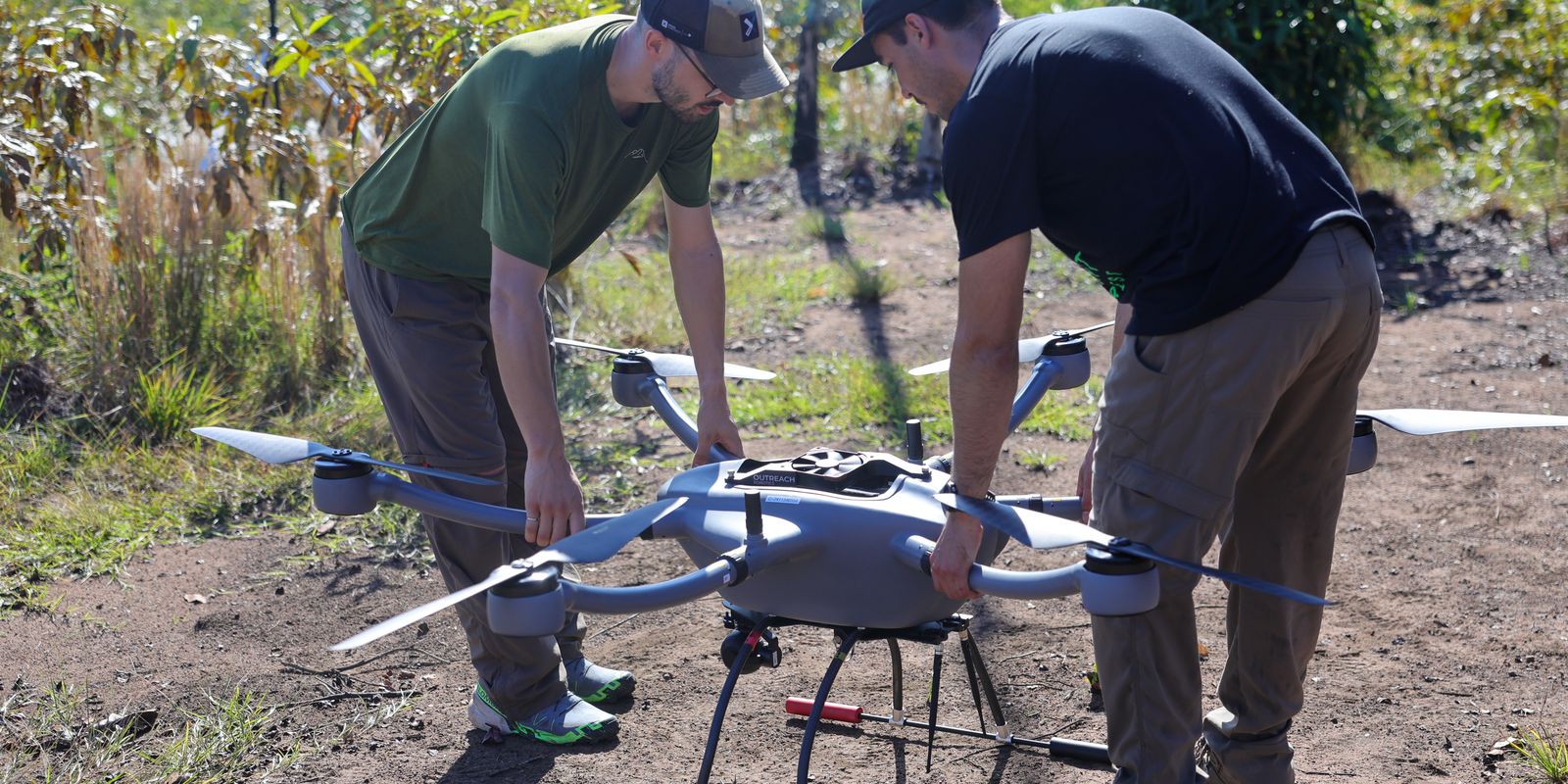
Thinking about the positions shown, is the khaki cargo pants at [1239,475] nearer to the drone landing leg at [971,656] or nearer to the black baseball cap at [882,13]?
the drone landing leg at [971,656]

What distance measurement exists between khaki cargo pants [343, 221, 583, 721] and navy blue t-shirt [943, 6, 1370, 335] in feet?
4.62

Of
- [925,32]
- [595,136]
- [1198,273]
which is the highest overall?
[925,32]

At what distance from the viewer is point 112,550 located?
455 cm

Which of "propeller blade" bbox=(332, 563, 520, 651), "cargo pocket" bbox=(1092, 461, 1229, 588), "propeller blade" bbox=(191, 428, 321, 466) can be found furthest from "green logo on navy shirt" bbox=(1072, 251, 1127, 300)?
"propeller blade" bbox=(191, 428, 321, 466)

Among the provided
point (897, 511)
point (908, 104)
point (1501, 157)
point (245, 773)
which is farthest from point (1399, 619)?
point (908, 104)

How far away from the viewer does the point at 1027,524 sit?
8.10ft

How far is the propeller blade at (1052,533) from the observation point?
226 centimetres

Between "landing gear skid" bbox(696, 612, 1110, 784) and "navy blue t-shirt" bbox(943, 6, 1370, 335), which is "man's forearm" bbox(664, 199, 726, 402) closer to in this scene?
"landing gear skid" bbox(696, 612, 1110, 784)

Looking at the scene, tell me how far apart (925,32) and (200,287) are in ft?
13.9

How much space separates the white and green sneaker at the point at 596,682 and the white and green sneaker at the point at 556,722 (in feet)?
0.50

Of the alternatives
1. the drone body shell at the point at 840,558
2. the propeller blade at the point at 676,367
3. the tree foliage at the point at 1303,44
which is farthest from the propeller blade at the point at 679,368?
A: the tree foliage at the point at 1303,44

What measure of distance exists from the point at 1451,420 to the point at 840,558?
1.33 meters

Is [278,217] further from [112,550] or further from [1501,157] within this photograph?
[1501,157]

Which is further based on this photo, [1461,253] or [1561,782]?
[1461,253]
